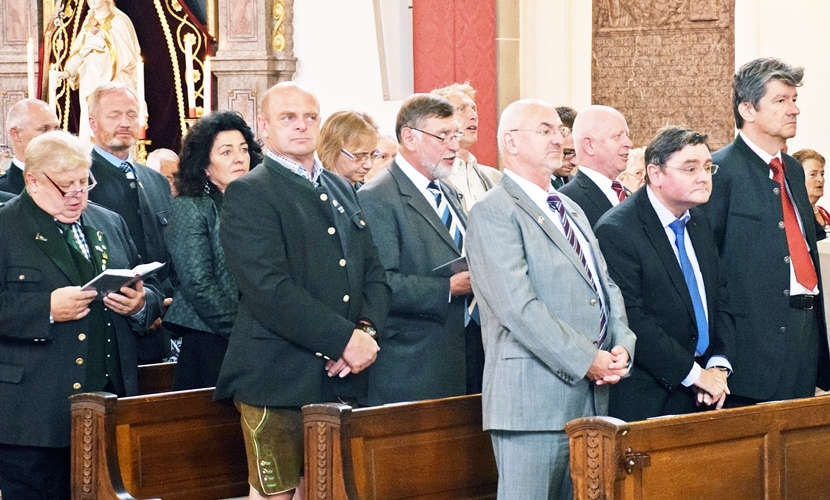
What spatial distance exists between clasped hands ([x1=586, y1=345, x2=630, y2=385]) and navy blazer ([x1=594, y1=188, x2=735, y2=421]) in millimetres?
224

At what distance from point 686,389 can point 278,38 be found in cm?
614

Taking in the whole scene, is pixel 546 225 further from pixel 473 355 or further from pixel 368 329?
pixel 473 355

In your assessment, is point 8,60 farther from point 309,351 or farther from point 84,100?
point 309,351

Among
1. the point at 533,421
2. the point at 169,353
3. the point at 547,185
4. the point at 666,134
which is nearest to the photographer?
the point at 533,421

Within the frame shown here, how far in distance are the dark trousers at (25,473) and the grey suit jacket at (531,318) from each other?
1340mm

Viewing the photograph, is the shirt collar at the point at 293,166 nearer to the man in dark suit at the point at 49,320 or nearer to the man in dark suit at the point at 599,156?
the man in dark suit at the point at 49,320

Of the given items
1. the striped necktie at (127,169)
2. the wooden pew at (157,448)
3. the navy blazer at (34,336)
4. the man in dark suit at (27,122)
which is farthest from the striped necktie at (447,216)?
the man in dark suit at (27,122)

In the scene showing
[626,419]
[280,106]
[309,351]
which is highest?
[280,106]

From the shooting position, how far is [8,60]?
9828 millimetres

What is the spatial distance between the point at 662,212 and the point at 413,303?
0.81 metres

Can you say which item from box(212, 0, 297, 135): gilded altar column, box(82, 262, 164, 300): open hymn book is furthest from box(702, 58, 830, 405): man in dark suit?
box(212, 0, 297, 135): gilded altar column

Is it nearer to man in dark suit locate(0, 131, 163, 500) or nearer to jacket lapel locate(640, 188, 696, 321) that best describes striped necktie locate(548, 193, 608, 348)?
jacket lapel locate(640, 188, 696, 321)

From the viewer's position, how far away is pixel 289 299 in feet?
11.5

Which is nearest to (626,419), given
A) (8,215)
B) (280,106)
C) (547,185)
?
(547,185)
